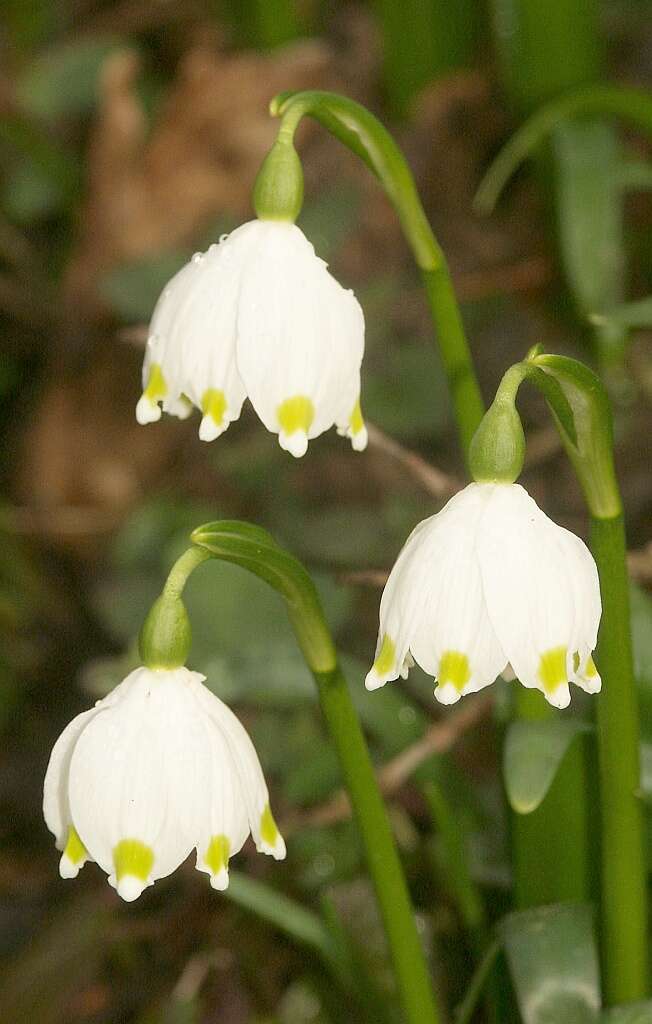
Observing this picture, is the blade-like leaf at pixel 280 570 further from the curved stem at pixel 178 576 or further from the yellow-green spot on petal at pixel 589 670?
the yellow-green spot on petal at pixel 589 670

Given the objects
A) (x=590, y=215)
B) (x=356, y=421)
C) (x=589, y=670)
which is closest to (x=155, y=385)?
(x=356, y=421)

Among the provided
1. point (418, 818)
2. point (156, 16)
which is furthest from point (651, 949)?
point (156, 16)

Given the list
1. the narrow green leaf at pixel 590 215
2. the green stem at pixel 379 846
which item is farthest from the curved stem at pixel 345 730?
the narrow green leaf at pixel 590 215

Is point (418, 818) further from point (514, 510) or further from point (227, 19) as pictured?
point (227, 19)

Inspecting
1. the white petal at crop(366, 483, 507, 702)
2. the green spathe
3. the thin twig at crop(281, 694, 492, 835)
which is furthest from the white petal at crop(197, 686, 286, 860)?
the thin twig at crop(281, 694, 492, 835)

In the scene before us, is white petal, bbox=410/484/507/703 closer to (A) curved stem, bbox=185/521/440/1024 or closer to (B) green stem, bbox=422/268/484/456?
(A) curved stem, bbox=185/521/440/1024

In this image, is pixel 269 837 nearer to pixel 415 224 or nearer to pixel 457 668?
Result: pixel 457 668
